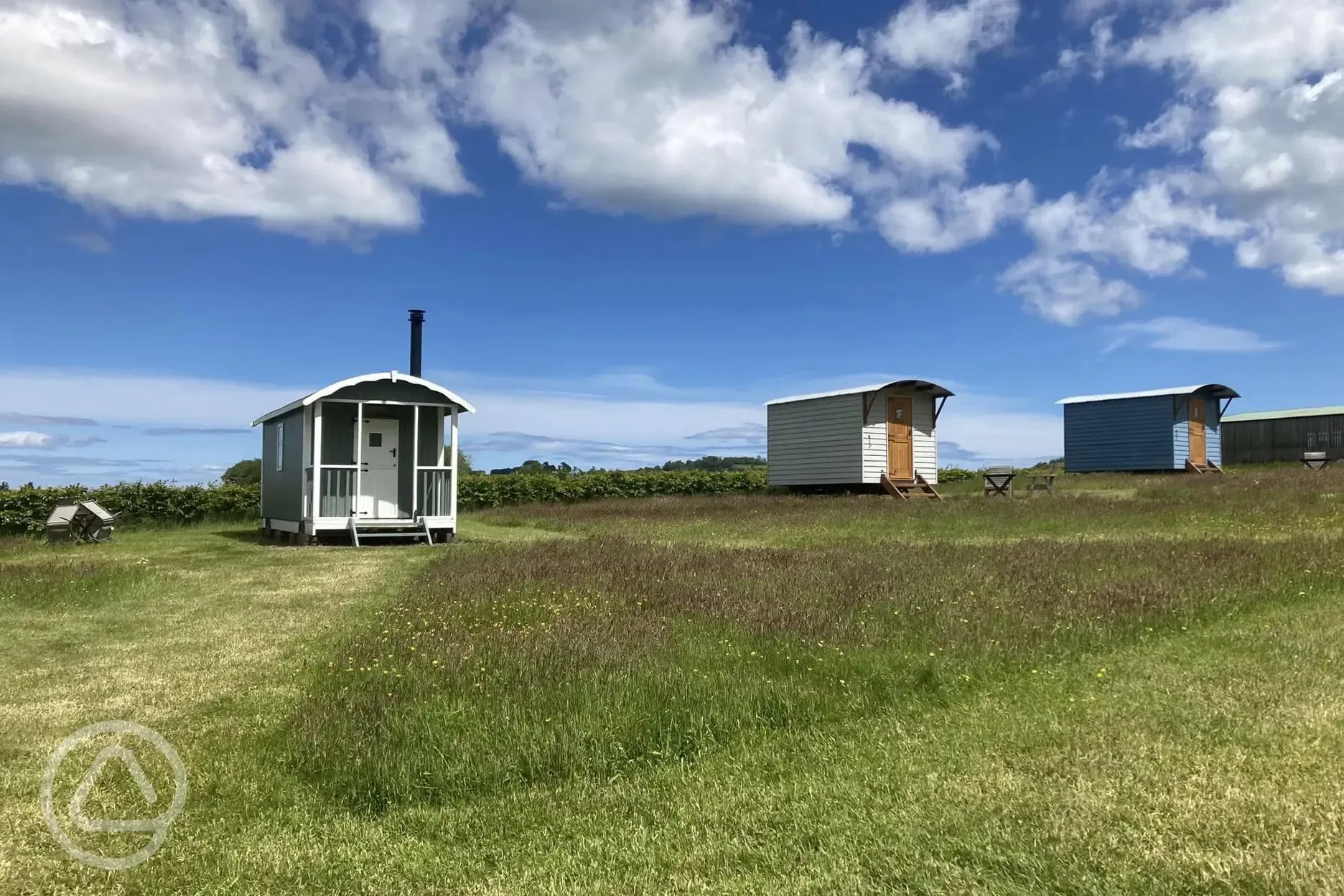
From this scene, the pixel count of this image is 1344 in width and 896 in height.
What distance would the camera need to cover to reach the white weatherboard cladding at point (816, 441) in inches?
1047

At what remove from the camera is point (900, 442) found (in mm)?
27172

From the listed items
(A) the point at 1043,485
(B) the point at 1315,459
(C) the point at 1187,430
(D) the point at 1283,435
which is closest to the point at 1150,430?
(C) the point at 1187,430

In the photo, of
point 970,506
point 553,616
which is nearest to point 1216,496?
point 970,506

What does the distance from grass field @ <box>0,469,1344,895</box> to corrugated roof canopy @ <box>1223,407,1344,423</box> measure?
35293 mm

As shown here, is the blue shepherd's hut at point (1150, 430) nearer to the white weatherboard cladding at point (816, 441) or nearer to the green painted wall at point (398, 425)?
the white weatherboard cladding at point (816, 441)

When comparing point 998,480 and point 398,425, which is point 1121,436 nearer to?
point 998,480

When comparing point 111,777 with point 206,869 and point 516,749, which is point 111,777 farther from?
point 516,749

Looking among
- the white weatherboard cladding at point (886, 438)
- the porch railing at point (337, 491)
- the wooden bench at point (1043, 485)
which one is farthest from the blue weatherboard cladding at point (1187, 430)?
the porch railing at point (337, 491)

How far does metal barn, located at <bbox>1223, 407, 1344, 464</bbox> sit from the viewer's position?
3847 centimetres

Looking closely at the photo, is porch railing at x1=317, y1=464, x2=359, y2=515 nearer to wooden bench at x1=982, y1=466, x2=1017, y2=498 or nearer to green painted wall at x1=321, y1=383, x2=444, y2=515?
green painted wall at x1=321, y1=383, x2=444, y2=515

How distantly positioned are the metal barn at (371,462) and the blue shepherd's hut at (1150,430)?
23.6 meters

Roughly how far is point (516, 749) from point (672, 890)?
150 centimetres

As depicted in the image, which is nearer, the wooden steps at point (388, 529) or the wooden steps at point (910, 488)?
the wooden steps at point (388, 529)

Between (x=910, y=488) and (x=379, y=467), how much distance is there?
15640mm
